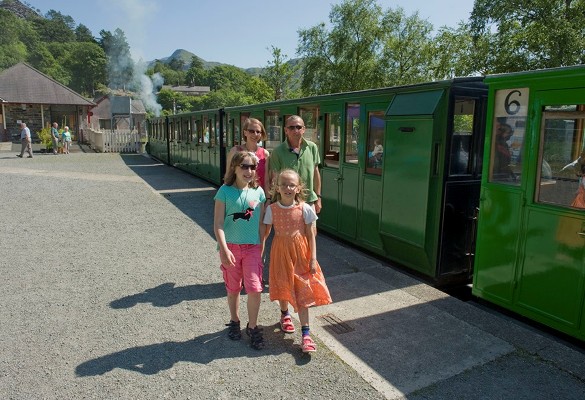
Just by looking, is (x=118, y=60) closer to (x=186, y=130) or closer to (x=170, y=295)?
(x=186, y=130)

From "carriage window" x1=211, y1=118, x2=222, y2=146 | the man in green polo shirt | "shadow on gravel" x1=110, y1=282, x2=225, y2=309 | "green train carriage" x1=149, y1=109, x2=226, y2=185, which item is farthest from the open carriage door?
"carriage window" x1=211, y1=118, x2=222, y2=146

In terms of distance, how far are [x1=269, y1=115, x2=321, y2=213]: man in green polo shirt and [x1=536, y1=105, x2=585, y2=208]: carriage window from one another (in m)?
2.15

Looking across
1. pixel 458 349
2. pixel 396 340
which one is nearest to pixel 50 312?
pixel 396 340

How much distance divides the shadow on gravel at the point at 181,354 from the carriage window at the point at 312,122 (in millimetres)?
4338

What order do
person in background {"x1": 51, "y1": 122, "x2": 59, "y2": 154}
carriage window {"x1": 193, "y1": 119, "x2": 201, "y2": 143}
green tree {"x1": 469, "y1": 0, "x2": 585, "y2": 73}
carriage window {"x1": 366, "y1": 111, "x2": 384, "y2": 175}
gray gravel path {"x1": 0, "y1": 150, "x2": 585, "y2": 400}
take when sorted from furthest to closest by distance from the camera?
person in background {"x1": 51, "y1": 122, "x2": 59, "y2": 154}, green tree {"x1": 469, "y1": 0, "x2": 585, "y2": 73}, carriage window {"x1": 193, "y1": 119, "x2": 201, "y2": 143}, carriage window {"x1": 366, "y1": 111, "x2": 384, "y2": 175}, gray gravel path {"x1": 0, "y1": 150, "x2": 585, "y2": 400}

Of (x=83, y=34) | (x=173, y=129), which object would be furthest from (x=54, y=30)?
(x=173, y=129)

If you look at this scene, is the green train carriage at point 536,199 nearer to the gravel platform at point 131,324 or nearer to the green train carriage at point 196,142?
the gravel platform at point 131,324

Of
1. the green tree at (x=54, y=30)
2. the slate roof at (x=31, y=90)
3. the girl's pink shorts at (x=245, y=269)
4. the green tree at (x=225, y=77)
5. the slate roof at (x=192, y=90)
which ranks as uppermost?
the green tree at (x=54, y=30)

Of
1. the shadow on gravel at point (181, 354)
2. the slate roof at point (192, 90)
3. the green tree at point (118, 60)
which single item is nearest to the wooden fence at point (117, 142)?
the shadow on gravel at point (181, 354)

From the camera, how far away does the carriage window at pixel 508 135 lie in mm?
4031

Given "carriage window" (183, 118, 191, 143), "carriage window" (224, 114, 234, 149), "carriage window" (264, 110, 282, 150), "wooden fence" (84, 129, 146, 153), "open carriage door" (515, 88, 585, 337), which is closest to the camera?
"open carriage door" (515, 88, 585, 337)

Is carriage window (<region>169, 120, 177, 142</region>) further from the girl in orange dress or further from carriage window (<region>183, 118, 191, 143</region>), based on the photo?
the girl in orange dress

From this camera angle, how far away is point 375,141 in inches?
245

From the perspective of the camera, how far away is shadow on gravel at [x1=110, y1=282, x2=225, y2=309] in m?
4.66
